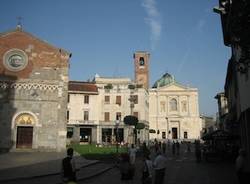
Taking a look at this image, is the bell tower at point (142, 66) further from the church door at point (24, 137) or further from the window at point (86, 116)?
the church door at point (24, 137)

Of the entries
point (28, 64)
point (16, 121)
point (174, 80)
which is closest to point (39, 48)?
point (28, 64)

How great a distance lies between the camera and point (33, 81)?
34750 mm

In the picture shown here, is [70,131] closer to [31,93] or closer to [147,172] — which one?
[31,93]

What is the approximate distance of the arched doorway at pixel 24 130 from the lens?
33.6 meters

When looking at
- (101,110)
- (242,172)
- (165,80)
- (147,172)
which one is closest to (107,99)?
(101,110)

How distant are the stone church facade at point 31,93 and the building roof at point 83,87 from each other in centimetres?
2570

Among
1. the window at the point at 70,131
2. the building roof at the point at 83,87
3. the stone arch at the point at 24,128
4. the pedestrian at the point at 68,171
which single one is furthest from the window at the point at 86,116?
A: the pedestrian at the point at 68,171

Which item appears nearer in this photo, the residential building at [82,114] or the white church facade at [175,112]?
the residential building at [82,114]

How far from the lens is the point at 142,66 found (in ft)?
249

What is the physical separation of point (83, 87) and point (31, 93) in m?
28.6

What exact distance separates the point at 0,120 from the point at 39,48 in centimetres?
Result: 896

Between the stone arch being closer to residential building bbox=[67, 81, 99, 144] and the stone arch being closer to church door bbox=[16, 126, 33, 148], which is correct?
church door bbox=[16, 126, 33, 148]

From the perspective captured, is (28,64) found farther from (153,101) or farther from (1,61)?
(153,101)

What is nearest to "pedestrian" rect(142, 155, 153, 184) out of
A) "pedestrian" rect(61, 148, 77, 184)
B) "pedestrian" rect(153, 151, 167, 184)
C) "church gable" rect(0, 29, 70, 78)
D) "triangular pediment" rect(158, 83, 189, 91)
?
"pedestrian" rect(153, 151, 167, 184)
